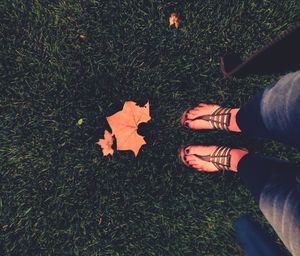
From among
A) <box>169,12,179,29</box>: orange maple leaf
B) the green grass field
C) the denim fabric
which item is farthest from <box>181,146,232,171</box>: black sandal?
<box>169,12,179,29</box>: orange maple leaf

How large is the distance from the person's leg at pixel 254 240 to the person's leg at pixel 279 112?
2.07ft

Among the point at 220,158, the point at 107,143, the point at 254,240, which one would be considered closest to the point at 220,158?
the point at 220,158

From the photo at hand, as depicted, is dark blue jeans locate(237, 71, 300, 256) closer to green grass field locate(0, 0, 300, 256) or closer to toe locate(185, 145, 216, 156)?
toe locate(185, 145, 216, 156)

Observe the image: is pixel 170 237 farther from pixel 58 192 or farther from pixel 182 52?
pixel 182 52

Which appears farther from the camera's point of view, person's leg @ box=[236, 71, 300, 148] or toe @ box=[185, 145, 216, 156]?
toe @ box=[185, 145, 216, 156]

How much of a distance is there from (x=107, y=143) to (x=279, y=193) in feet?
4.11

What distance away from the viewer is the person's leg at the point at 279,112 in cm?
152

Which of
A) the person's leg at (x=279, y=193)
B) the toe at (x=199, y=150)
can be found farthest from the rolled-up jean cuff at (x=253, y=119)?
the toe at (x=199, y=150)

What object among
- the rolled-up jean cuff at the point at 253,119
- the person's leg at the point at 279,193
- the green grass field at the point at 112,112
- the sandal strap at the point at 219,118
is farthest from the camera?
the green grass field at the point at 112,112

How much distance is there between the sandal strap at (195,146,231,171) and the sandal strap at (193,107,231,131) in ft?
0.50

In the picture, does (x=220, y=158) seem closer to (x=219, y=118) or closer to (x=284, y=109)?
(x=219, y=118)

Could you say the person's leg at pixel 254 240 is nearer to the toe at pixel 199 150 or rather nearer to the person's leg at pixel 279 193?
the person's leg at pixel 279 193

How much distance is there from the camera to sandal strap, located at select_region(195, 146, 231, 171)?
93.3 inches

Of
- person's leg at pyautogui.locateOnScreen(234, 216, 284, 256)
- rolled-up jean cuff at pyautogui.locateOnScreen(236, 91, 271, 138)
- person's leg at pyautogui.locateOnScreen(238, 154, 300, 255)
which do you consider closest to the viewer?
person's leg at pyautogui.locateOnScreen(238, 154, 300, 255)
